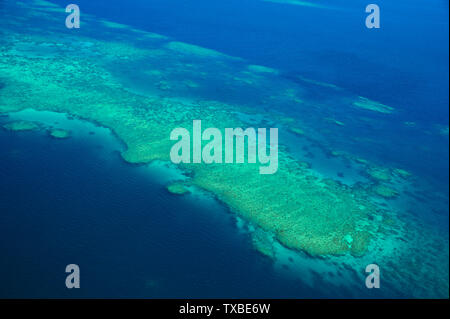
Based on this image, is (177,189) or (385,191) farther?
(385,191)

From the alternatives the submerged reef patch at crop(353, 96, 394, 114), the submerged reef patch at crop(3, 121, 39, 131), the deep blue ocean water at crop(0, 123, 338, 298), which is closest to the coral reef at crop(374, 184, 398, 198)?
the deep blue ocean water at crop(0, 123, 338, 298)

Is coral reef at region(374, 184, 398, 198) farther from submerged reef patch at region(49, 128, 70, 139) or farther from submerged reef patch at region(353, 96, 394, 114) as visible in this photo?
submerged reef patch at region(49, 128, 70, 139)

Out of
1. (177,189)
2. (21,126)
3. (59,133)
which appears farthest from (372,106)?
(21,126)

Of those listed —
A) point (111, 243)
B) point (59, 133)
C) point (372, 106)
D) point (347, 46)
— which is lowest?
point (111, 243)

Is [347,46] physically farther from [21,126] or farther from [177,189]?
[21,126]

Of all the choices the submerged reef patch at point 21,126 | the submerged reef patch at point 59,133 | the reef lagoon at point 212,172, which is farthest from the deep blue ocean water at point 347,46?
the submerged reef patch at point 21,126

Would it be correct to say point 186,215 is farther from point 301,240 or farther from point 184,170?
point 301,240

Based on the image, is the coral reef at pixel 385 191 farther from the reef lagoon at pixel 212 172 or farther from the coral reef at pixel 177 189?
the coral reef at pixel 177 189

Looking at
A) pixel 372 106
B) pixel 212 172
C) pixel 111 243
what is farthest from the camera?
pixel 372 106
